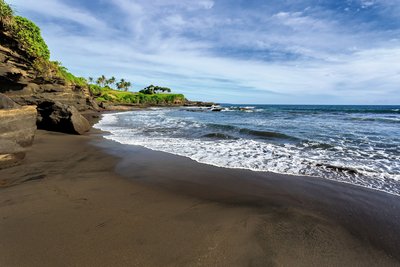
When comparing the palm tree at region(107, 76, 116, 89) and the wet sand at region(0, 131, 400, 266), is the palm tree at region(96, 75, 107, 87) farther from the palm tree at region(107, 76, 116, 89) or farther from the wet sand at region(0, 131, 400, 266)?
the wet sand at region(0, 131, 400, 266)

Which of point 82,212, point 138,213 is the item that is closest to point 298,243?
point 138,213

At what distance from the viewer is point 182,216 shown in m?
3.86

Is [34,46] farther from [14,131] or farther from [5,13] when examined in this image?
[14,131]

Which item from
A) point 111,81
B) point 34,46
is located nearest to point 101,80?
point 111,81

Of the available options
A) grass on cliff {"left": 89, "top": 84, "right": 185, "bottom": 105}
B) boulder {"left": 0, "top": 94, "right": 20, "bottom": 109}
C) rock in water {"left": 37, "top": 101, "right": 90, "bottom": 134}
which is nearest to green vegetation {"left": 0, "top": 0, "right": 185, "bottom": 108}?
grass on cliff {"left": 89, "top": 84, "right": 185, "bottom": 105}

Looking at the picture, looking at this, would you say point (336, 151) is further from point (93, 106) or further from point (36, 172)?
point (93, 106)

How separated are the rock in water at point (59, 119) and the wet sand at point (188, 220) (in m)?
7.05

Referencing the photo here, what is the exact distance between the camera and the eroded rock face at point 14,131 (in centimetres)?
630

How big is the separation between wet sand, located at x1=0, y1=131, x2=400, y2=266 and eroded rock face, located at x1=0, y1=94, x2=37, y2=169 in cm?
54

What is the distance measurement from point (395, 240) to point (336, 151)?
272 inches

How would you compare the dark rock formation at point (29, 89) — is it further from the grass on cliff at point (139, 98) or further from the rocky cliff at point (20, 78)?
the grass on cliff at point (139, 98)

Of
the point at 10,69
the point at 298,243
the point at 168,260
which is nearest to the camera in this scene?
the point at 168,260

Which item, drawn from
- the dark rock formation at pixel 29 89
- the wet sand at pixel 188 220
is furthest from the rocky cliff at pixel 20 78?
the wet sand at pixel 188 220

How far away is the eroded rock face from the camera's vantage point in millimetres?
6301
